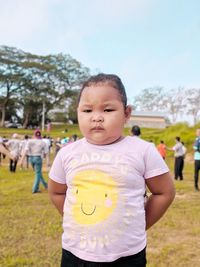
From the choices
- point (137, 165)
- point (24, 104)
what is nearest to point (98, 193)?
point (137, 165)

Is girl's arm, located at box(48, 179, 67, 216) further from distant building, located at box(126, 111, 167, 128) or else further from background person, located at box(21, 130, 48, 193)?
distant building, located at box(126, 111, 167, 128)

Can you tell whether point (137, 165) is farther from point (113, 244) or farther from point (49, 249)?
point (49, 249)

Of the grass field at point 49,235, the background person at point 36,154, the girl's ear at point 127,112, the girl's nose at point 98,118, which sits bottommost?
the grass field at point 49,235

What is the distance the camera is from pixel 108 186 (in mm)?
1696

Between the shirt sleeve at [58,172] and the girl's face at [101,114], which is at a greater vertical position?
the girl's face at [101,114]

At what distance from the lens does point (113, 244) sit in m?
1.65

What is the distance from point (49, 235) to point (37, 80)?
4962 centimetres

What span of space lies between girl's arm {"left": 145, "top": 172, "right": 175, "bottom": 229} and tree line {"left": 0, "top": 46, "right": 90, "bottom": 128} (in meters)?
50.0

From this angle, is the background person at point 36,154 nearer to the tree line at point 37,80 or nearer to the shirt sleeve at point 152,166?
the shirt sleeve at point 152,166

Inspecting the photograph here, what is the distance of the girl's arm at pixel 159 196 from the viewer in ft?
5.85

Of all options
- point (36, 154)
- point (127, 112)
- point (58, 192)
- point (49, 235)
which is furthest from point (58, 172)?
point (36, 154)

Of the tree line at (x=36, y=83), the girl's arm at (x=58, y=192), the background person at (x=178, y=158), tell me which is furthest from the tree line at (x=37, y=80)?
the girl's arm at (x=58, y=192)

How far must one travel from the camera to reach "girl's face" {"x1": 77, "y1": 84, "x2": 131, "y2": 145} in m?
1.72

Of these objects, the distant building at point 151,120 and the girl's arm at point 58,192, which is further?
the distant building at point 151,120
